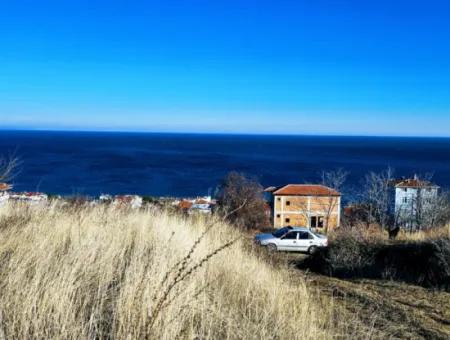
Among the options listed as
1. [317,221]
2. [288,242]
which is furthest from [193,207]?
[317,221]

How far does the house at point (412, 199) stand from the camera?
28105 millimetres

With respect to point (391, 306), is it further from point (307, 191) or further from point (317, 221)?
point (307, 191)

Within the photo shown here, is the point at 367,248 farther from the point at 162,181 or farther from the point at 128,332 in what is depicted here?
the point at 162,181

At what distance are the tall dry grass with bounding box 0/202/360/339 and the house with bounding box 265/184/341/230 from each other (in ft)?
104

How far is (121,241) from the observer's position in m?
4.97

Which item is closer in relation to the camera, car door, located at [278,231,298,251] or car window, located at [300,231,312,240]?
car door, located at [278,231,298,251]

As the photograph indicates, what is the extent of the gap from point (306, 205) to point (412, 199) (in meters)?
10.4

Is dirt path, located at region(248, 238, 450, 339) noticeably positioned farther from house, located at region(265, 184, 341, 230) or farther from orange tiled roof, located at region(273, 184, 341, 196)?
orange tiled roof, located at region(273, 184, 341, 196)

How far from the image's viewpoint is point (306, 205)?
3897cm

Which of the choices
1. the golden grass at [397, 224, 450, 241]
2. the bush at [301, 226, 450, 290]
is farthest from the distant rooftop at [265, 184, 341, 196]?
the bush at [301, 226, 450, 290]

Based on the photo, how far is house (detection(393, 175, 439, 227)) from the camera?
28.1m

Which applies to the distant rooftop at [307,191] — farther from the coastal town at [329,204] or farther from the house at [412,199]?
the house at [412,199]

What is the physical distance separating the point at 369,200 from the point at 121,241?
30.1m

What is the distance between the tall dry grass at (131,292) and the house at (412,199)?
86.3 ft
